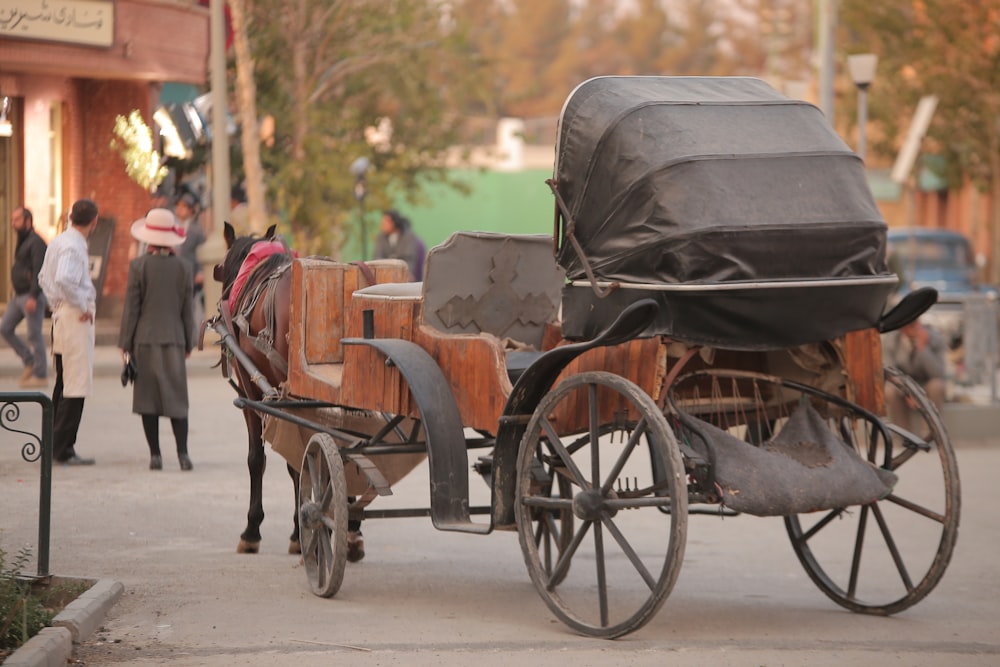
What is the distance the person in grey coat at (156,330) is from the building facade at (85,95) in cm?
92

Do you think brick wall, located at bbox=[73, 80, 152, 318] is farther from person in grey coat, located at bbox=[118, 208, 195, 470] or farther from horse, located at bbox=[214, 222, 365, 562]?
horse, located at bbox=[214, 222, 365, 562]

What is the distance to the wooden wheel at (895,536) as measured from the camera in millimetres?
7229

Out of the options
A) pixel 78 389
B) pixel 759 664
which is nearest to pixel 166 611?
pixel 759 664

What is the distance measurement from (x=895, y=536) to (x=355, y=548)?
11.9 feet

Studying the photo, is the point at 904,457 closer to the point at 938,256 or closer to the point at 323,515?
the point at 323,515

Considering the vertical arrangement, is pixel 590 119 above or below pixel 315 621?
above

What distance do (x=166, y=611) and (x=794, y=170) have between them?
356cm

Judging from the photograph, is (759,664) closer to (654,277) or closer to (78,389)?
(654,277)

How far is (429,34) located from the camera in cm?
3441

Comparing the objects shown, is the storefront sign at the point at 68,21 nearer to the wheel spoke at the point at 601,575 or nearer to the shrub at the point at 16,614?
the shrub at the point at 16,614

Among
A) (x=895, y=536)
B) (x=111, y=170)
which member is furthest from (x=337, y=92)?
(x=895, y=536)

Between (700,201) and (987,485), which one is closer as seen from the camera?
(700,201)

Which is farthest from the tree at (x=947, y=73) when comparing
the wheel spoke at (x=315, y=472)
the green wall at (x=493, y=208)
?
the wheel spoke at (x=315, y=472)

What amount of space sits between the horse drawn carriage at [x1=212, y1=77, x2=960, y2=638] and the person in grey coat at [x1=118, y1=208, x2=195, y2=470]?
4040 millimetres
